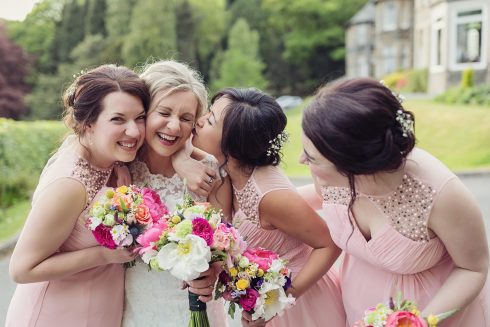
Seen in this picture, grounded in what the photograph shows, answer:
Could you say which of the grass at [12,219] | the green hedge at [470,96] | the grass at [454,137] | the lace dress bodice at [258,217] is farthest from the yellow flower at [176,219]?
the green hedge at [470,96]

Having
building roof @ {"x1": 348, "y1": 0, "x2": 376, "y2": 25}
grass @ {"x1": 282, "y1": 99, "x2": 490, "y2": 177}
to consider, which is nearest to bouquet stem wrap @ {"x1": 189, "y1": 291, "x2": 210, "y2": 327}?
grass @ {"x1": 282, "y1": 99, "x2": 490, "y2": 177}

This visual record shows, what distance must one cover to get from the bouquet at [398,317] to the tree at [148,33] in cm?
4210

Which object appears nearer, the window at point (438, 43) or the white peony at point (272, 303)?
the white peony at point (272, 303)

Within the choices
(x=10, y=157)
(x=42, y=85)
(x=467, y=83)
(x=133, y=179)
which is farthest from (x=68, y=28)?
(x=133, y=179)

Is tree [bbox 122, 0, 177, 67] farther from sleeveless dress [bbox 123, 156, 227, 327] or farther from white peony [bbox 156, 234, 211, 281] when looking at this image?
white peony [bbox 156, 234, 211, 281]

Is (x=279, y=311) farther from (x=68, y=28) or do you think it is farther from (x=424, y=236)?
(x=68, y=28)

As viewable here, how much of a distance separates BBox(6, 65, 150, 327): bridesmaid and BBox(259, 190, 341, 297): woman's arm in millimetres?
749

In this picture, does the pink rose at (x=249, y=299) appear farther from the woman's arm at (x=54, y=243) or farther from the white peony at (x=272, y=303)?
the woman's arm at (x=54, y=243)

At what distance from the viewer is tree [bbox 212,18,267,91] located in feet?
150

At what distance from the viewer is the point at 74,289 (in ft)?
9.02

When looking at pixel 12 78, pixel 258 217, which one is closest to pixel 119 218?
pixel 258 217

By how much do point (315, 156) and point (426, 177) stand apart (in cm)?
48

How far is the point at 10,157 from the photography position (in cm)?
1098

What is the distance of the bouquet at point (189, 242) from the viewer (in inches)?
84.6
